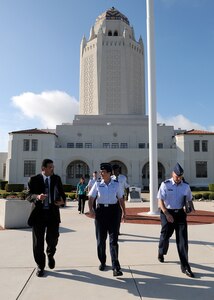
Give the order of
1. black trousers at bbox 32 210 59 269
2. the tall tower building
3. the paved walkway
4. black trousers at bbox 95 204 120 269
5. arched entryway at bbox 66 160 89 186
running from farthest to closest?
the tall tower building → arched entryway at bbox 66 160 89 186 → black trousers at bbox 95 204 120 269 → black trousers at bbox 32 210 59 269 → the paved walkway

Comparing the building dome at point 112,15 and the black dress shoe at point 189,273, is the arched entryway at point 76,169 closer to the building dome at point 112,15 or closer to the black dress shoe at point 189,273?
the building dome at point 112,15

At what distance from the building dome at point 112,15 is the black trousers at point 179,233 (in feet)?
173

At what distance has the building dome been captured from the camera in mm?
52188

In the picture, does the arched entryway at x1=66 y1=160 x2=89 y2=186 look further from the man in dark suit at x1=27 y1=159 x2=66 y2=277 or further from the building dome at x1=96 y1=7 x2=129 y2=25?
the man in dark suit at x1=27 y1=159 x2=66 y2=277

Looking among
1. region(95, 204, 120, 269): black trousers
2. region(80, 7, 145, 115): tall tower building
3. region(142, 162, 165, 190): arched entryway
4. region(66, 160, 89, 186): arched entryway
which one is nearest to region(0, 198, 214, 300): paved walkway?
region(95, 204, 120, 269): black trousers

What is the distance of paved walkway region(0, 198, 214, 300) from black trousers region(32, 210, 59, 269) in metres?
0.29

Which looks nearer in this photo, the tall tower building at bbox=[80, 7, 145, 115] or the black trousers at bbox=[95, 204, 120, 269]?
the black trousers at bbox=[95, 204, 120, 269]

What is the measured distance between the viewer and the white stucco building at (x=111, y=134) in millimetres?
41812

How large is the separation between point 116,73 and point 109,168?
4465 cm

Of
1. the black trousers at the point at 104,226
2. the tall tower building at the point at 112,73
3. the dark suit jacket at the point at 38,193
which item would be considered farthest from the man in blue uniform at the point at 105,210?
the tall tower building at the point at 112,73

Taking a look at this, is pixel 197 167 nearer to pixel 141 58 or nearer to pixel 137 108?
pixel 137 108

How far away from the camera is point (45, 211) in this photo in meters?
5.01

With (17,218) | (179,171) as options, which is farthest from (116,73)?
(179,171)

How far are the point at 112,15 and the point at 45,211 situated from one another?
176ft
